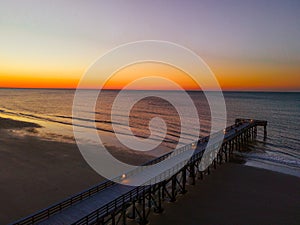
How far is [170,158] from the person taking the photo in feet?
73.1

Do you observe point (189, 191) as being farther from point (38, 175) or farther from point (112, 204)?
point (38, 175)

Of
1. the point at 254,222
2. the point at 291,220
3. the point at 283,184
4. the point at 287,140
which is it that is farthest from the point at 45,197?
the point at 287,140

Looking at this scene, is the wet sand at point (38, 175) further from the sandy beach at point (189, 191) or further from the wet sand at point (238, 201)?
the wet sand at point (238, 201)

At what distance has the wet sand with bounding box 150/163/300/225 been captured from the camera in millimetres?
15984

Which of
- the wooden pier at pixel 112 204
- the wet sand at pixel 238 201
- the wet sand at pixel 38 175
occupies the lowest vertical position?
the wet sand at pixel 238 201

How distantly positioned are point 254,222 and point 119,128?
123 feet

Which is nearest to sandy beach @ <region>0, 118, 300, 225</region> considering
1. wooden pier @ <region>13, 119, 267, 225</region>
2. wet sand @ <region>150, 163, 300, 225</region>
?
wet sand @ <region>150, 163, 300, 225</region>

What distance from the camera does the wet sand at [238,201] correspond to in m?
16.0

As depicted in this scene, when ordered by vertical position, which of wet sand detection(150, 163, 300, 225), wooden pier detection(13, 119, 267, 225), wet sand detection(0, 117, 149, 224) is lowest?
wet sand detection(150, 163, 300, 225)

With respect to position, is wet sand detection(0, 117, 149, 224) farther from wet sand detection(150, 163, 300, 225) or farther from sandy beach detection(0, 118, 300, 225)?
wet sand detection(150, 163, 300, 225)

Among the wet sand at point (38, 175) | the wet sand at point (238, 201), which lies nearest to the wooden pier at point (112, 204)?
the wet sand at point (238, 201)

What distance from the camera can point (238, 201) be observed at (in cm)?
1875

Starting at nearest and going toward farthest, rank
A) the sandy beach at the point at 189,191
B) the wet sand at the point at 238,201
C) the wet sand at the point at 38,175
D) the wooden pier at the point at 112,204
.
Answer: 1. the wooden pier at the point at 112,204
2. the wet sand at the point at 238,201
3. the sandy beach at the point at 189,191
4. the wet sand at the point at 38,175

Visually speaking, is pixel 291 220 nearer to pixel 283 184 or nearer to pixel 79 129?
pixel 283 184
